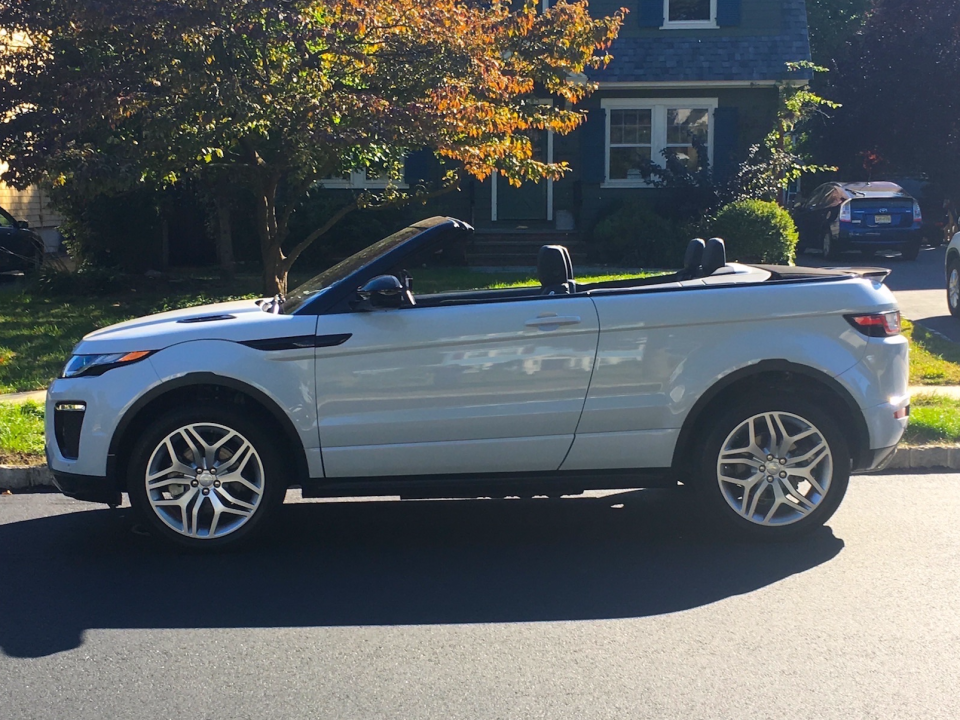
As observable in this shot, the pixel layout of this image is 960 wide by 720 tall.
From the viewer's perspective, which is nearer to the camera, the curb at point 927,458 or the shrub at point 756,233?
the curb at point 927,458

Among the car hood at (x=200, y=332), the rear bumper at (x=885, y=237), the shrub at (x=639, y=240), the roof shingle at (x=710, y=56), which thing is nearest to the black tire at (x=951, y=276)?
the shrub at (x=639, y=240)

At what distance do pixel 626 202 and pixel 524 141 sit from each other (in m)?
8.18

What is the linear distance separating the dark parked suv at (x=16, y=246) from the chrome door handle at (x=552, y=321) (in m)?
14.5

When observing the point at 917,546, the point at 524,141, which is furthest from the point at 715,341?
the point at 524,141

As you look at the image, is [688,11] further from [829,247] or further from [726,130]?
[829,247]

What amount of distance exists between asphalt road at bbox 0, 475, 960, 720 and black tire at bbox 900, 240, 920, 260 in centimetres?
1562

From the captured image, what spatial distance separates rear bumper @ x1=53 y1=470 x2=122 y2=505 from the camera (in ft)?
18.4

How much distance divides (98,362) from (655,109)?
16906mm

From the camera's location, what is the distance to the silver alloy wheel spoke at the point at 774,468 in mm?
5734

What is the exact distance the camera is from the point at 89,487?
562 cm

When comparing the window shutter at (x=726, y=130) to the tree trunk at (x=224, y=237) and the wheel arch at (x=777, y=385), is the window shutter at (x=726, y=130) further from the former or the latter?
the wheel arch at (x=777, y=385)

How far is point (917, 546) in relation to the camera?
5773 mm

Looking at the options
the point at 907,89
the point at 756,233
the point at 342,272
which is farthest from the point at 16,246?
the point at 907,89

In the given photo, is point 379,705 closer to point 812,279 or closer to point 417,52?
point 812,279
